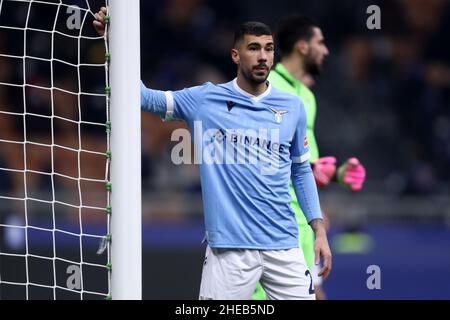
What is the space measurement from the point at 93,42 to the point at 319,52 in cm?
718

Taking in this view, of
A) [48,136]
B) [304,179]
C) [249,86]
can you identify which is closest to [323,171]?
[304,179]

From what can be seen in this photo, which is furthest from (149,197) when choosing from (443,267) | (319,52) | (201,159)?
(201,159)

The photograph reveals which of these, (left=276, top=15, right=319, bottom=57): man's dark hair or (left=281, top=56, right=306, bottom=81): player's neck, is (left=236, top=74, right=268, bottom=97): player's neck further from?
(left=276, top=15, right=319, bottom=57): man's dark hair

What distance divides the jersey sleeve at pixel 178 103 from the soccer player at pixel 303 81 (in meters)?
1.34

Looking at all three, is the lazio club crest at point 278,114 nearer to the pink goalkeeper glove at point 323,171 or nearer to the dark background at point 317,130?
the pink goalkeeper glove at point 323,171

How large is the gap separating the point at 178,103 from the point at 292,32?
1871mm

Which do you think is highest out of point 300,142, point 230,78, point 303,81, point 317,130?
point 230,78

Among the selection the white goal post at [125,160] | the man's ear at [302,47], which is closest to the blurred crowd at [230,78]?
the man's ear at [302,47]

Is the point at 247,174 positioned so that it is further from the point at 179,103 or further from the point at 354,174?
the point at 354,174

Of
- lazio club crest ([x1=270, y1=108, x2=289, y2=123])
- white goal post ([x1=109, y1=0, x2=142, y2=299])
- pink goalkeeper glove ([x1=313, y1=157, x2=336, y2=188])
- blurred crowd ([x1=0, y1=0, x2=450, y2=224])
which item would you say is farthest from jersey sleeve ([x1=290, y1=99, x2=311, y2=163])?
blurred crowd ([x1=0, y1=0, x2=450, y2=224])

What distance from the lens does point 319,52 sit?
22.8ft

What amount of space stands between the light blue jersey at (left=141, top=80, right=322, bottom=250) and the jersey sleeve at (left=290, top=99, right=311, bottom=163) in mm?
53

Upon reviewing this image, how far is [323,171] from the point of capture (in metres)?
6.58

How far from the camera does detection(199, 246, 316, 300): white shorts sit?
5.21m
